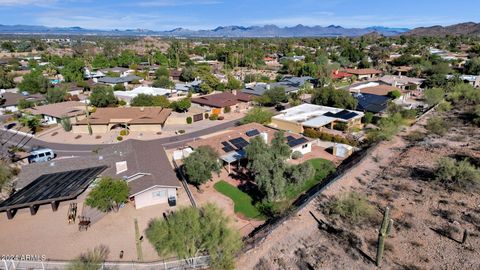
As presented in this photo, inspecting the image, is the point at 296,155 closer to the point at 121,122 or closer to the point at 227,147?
the point at 227,147

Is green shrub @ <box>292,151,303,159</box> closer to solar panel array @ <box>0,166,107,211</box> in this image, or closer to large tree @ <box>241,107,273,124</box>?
large tree @ <box>241,107,273,124</box>

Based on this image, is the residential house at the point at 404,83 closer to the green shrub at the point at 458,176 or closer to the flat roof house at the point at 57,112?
the green shrub at the point at 458,176

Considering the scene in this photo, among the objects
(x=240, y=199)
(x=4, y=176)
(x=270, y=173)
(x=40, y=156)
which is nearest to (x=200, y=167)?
(x=240, y=199)

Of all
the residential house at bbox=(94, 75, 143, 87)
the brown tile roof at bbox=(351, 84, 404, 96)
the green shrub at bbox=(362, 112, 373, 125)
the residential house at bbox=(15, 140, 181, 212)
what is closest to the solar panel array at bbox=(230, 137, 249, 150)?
the residential house at bbox=(15, 140, 181, 212)

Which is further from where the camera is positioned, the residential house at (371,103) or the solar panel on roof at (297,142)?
the residential house at (371,103)

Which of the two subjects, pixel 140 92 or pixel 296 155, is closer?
pixel 296 155

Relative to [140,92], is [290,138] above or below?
above

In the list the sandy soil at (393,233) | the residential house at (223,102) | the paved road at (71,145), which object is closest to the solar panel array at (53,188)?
the paved road at (71,145)
